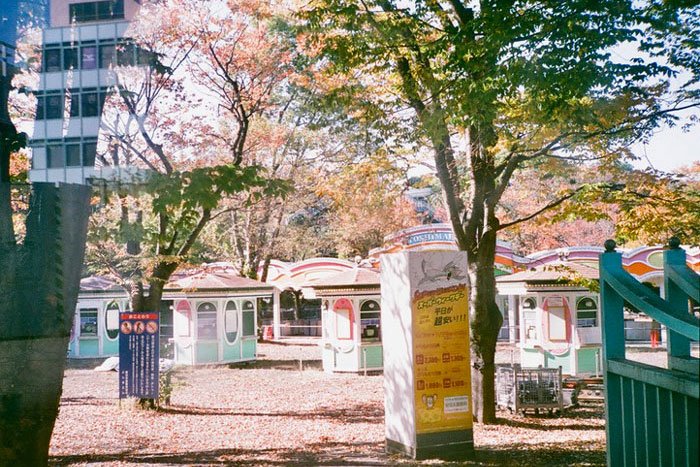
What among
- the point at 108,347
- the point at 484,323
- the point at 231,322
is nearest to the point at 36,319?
the point at 484,323

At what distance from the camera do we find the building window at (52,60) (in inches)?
195

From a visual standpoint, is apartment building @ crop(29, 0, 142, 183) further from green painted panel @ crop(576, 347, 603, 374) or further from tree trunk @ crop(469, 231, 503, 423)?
green painted panel @ crop(576, 347, 603, 374)

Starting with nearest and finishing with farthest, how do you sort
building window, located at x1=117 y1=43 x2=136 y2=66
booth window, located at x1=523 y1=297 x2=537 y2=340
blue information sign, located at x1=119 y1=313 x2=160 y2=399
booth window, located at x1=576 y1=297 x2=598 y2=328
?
1. building window, located at x1=117 y1=43 x2=136 y2=66
2. blue information sign, located at x1=119 y1=313 x2=160 y2=399
3. booth window, located at x1=576 y1=297 x2=598 y2=328
4. booth window, located at x1=523 y1=297 x2=537 y2=340

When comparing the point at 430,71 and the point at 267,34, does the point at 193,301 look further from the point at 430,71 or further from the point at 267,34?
the point at 430,71

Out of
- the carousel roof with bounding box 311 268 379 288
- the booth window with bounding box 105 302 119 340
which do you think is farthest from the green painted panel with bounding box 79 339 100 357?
the carousel roof with bounding box 311 268 379 288

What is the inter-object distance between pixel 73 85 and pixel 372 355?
12.0 metres

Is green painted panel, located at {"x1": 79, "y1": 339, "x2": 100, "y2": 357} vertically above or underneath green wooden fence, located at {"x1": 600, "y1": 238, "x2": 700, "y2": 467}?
underneath

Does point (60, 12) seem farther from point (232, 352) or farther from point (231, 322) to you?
point (232, 352)

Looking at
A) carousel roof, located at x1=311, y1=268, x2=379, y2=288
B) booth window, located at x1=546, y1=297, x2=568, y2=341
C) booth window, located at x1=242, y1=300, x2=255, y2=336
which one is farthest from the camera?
booth window, located at x1=242, y1=300, x2=255, y2=336

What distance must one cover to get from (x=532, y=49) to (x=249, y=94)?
463 cm

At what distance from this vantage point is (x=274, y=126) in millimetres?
13484

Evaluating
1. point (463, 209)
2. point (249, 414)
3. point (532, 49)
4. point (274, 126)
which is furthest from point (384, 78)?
point (249, 414)

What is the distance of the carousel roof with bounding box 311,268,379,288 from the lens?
16.0 m

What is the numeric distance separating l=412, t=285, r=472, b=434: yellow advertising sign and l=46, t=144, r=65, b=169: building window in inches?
158
